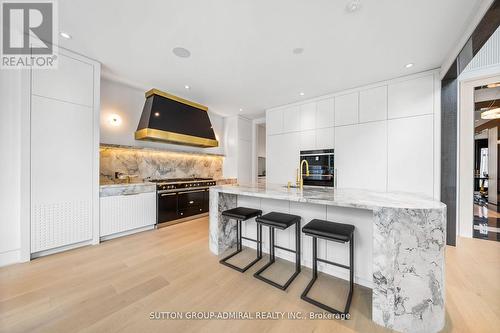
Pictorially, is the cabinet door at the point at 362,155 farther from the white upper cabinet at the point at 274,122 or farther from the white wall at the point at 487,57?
the white wall at the point at 487,57

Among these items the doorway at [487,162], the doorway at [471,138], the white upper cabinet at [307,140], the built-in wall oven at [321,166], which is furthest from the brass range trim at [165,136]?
the doorway at [487,162]

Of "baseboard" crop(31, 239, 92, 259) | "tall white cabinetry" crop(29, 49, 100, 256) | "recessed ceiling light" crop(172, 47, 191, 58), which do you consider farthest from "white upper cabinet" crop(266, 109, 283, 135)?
"baseboard" crop(31, 239, 92, 259)

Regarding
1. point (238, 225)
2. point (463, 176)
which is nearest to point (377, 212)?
point (238, 225)

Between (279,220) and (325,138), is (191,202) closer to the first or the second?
(279,220)

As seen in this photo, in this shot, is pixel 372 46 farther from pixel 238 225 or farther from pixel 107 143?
pixel 107 143

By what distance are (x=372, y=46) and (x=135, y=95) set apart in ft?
13.3

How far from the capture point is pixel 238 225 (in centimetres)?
261

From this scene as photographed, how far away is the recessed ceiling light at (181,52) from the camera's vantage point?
2.43 meters

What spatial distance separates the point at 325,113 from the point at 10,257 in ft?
16.7

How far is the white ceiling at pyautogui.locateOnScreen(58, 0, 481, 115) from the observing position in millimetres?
1780

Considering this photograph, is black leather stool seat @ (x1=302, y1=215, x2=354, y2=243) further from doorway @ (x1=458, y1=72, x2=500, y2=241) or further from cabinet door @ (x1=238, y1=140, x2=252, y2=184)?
cabinet door @ (x1=238, y1=140, x2=252, y2=184)

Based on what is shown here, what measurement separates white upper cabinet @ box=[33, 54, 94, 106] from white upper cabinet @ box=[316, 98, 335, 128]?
393 centimetres
